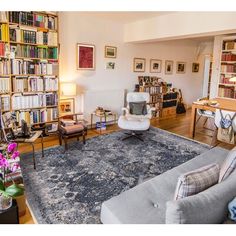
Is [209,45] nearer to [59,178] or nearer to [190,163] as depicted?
[190,163]

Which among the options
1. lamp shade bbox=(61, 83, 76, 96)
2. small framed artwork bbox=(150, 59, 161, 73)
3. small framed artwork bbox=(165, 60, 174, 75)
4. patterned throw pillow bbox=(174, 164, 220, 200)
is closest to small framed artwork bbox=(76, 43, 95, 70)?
lamp shade bbox=(61, 83, 76, 96)

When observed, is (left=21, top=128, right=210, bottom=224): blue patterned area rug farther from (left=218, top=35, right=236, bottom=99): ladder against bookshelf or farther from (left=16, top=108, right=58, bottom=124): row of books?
(left=218, top=35, right=236, bottom=99): ladder against bookshelf

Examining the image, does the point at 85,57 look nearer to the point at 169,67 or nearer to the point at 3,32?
the point at 3,32

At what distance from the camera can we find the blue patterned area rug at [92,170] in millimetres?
2270

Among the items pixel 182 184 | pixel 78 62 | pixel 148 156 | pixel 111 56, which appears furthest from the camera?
pixel 111 56

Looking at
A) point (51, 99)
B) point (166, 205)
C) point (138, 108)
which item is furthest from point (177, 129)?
point (166, 205)

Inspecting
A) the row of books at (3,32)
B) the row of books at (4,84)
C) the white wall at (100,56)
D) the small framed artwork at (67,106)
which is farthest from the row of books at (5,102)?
the white wall at (100,56)

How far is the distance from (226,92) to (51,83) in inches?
176

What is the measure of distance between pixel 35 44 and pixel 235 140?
13.1 ft

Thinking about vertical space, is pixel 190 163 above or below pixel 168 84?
below

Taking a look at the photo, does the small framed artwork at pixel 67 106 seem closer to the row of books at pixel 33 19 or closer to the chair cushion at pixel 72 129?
the chair cushion at pixel 72 129
